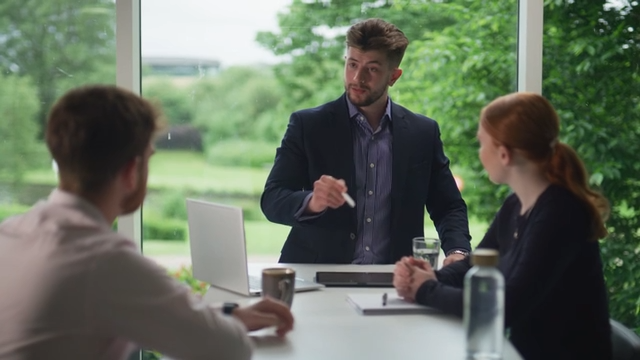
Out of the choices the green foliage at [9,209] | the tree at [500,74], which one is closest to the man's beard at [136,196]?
the tree at [500,74]

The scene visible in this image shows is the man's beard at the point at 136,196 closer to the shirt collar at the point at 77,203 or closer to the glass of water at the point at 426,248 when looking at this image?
the shirt collar at the point at 77,203

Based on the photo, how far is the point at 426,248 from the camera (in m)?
2.65

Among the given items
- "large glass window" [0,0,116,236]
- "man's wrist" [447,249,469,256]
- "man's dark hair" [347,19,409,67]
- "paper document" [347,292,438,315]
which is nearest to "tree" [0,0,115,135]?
"large glass window" [0,0,116,236]

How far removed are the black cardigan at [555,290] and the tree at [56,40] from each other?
Result: 235 centimetres

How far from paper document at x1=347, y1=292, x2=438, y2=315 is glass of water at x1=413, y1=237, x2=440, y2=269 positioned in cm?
28

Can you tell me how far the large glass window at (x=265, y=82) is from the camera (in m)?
4.01

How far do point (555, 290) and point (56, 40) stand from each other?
2713 millimetres

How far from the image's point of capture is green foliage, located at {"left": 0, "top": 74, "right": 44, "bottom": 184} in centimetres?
398

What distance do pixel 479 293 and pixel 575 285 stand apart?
0.46 metres

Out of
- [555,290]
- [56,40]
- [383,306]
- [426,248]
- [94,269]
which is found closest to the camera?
[94,269]

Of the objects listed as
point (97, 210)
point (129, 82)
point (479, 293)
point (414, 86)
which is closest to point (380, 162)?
point (414, 86)

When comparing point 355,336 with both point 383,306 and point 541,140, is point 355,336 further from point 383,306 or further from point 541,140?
point 541,140

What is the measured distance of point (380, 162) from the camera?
333 centimetres

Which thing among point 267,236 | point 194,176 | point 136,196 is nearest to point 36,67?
point 194,176
